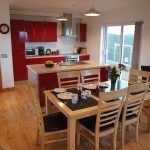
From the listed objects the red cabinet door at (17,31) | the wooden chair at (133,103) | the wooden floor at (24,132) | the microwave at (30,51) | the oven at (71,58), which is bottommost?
the wooden floor at (24,132)

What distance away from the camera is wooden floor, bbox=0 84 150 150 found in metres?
2.53

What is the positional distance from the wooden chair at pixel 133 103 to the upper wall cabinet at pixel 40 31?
4.34m

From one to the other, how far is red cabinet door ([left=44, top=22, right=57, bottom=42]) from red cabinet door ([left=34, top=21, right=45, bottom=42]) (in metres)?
0.13

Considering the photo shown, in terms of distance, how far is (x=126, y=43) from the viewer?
211 inches

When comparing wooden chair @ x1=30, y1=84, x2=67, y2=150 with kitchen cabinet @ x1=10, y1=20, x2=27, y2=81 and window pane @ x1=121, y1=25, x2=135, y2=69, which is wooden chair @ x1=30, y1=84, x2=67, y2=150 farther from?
window pane @ x1=121, y1=25, x2=135, y2=69

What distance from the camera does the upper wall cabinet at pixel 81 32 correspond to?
22.1ft

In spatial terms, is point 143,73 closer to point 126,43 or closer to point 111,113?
point 111,113

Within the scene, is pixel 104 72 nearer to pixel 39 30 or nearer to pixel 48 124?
pixel 48 124

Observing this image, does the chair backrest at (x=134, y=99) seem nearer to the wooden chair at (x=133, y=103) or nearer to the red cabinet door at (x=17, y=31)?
the wooden chair at (x=133, y=103)

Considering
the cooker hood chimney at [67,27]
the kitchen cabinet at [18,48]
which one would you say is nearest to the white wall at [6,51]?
the kitchen cabinet at [18,48]

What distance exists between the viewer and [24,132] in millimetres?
2885

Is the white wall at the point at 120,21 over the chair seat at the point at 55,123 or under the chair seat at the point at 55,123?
over

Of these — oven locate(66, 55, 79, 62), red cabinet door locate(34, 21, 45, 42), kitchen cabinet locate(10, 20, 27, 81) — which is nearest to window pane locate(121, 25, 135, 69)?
oven locate(66, 55, 79, 62)

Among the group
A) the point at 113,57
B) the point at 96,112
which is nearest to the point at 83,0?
the point at 113,57
